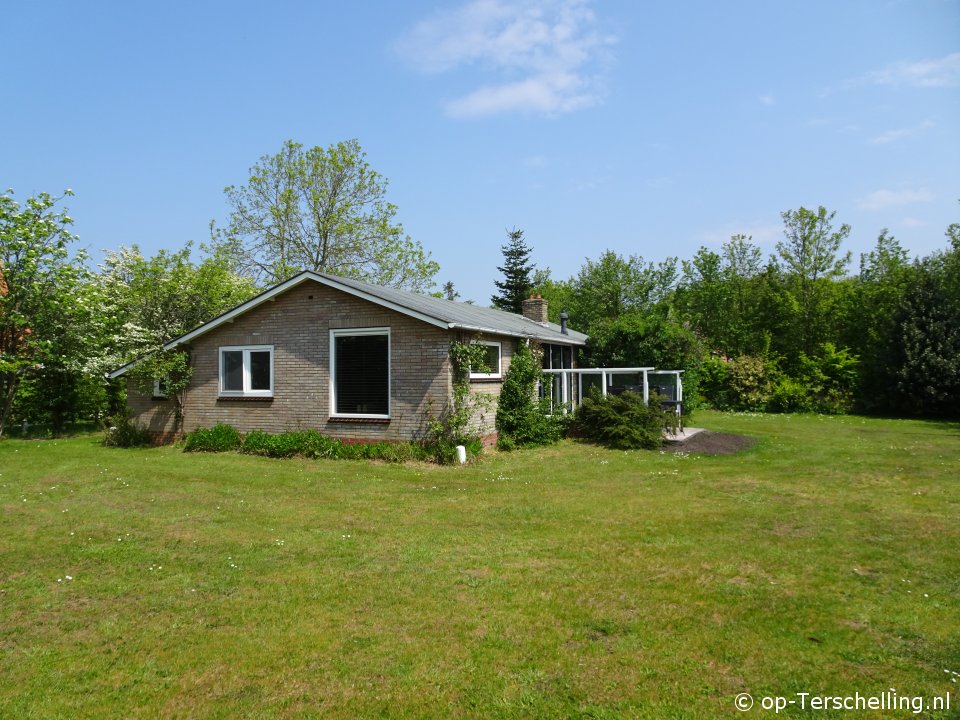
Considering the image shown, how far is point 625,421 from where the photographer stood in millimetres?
15047

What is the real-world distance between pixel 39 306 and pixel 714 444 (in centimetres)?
1942

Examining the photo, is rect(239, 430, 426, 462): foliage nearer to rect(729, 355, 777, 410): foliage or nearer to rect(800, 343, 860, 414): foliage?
rect(729, 355, 777, 410): foliage

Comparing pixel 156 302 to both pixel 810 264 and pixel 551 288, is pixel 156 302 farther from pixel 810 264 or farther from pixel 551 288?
pixel 551 288

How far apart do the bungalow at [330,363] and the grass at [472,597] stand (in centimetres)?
382

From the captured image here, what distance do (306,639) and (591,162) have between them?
44.6 ft

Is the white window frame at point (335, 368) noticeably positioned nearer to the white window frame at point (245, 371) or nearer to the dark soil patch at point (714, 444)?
the white window frame at point (245, 371)

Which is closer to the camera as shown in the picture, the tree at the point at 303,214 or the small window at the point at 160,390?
the small window at the point at 160,390

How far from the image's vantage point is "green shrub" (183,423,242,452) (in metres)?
15.0

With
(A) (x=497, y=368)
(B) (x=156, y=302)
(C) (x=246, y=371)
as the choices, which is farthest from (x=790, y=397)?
(B) (x=156, y=302)

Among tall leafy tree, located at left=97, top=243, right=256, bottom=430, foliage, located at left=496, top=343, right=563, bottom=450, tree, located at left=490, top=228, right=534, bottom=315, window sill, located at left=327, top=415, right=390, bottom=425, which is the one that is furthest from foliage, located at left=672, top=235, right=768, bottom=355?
tall leafy tree, located at left=97, top=243, right=256, bottom=430

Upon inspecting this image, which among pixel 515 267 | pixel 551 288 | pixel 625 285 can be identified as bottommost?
pixel 625 285

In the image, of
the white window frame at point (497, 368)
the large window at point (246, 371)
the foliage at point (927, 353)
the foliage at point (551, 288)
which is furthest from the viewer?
the foliage at point (551, 288)

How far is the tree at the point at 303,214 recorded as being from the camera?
33.9 m

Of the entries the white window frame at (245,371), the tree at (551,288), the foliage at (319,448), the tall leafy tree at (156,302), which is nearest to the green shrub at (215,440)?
the foliage at (319,448)
